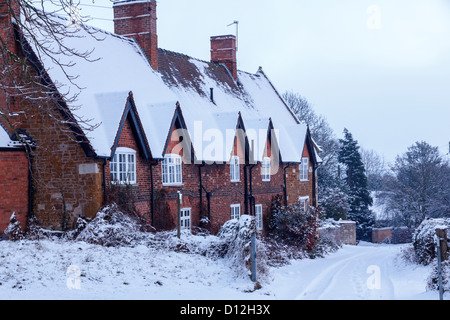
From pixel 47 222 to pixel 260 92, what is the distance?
1931 cm

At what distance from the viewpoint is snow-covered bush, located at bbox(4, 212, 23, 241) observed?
1775 cm

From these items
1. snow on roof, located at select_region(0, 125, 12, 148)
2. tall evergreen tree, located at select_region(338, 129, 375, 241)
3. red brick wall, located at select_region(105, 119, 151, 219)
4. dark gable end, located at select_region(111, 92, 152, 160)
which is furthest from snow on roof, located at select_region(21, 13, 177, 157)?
tall evergreen tree, located at select_region(338, 129, 375, 241)

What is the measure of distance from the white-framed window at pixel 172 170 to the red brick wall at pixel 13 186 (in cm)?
520

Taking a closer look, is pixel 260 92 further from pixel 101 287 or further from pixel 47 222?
pixel 101 287

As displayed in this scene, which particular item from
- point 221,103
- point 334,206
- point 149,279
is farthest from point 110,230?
point 334,206

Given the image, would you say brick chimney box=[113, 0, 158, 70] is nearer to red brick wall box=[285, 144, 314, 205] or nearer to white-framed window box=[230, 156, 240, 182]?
white-framed window box=[230, 156, 240, 182]

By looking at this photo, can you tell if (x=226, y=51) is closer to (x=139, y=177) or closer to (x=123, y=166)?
(x=139, y=177)

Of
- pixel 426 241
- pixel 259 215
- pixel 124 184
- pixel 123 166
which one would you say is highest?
pixel 123 166

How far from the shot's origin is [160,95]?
2438 centimetres

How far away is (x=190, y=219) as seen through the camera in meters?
23.3

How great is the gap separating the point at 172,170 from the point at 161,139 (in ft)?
5.42

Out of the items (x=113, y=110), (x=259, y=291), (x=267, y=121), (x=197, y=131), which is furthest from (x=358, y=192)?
(x=259, y=291)

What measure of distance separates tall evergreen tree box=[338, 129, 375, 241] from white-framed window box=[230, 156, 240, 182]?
2853 cm

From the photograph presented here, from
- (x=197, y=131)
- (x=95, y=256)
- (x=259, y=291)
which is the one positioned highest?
(x=197, y=131)
